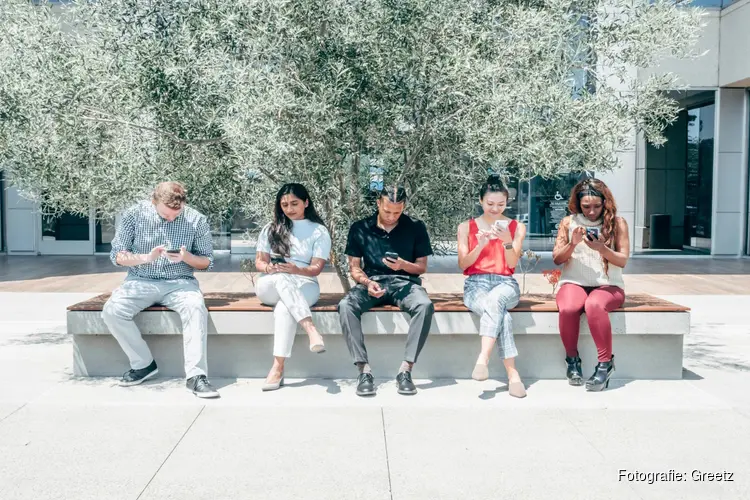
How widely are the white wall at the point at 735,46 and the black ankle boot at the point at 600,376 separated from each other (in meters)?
12.3

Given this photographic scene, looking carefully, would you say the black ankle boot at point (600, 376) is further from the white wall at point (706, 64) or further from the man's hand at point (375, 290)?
the white wall at point (706, 64)

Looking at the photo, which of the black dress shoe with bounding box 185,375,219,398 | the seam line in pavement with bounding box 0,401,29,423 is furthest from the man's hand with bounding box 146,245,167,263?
the seam line in pavement with bounding box 0,401,29,423

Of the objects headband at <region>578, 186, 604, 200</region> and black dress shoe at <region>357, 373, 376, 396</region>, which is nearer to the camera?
black dress shoe at <region>357, 373, 376, 396</region>

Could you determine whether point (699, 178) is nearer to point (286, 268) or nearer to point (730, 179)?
point (730, 179)

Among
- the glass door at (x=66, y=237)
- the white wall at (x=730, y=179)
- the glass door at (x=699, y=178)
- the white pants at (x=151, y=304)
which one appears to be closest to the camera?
the white pants at (x=151, y=304)

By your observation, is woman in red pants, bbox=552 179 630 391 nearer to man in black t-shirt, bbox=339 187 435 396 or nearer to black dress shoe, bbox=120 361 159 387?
man in black t-shirt, bbox=339 187 435 396

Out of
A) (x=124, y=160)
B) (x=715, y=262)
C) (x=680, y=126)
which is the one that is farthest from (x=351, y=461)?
(x=680, y=126)

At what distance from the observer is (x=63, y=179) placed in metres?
6.71

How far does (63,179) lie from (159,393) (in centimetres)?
207

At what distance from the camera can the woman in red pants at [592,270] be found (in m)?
5.91

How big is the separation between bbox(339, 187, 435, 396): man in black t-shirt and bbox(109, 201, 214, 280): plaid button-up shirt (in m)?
1.15

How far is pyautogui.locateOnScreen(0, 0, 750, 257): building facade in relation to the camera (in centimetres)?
1752

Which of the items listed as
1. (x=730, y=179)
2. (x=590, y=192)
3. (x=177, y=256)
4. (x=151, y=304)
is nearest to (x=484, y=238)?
(x=590, y=192)

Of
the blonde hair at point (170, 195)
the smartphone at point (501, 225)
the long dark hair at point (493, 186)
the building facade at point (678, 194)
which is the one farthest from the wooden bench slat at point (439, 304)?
the building facade at point (678, 194)
